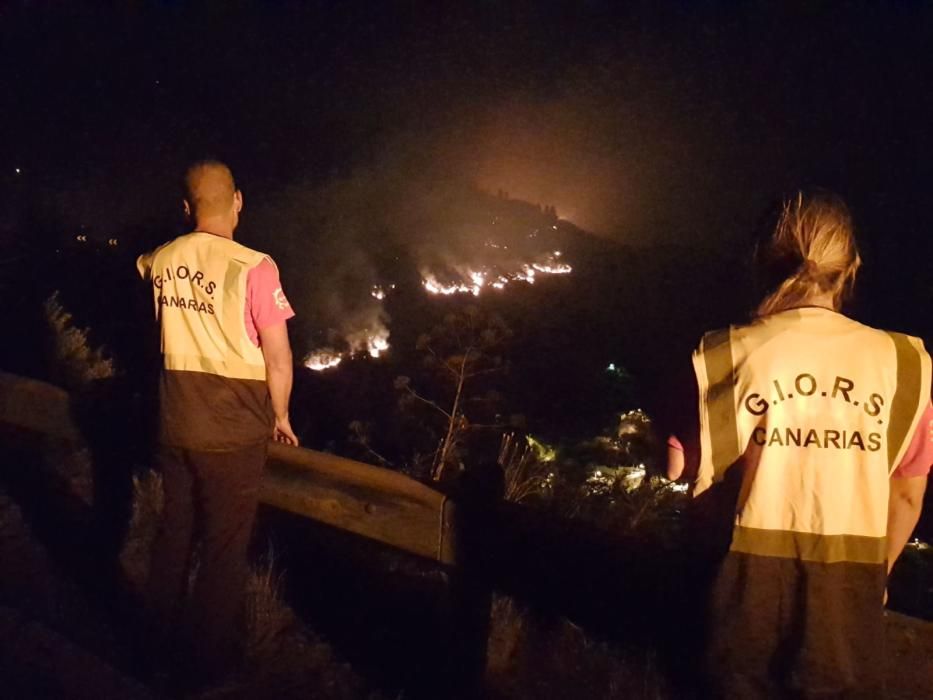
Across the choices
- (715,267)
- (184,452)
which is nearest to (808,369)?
(184,452)

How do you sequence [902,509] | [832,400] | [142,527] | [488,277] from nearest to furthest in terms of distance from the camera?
[832,400] < [902,509] < [142,527] < [488,277]

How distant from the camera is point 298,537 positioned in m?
4.98

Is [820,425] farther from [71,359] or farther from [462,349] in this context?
[71,359]

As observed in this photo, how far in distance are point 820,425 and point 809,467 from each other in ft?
0.36

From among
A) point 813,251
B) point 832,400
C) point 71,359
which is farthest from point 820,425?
point 71,359

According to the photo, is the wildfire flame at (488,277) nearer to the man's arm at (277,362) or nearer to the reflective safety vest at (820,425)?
the man's arm at (277,362)

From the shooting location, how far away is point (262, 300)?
3326 millimetres

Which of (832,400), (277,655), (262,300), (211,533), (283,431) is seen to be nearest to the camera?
(832,400)

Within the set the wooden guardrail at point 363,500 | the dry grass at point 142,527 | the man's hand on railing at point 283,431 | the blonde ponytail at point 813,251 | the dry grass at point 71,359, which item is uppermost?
the blonde ponytail at point 813,251

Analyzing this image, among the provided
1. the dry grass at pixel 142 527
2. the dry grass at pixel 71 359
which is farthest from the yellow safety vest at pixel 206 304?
the dry grass at pixel 71 359

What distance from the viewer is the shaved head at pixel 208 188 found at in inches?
133

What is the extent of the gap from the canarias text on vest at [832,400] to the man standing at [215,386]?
202 centimetres

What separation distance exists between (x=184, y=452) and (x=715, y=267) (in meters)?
22.1

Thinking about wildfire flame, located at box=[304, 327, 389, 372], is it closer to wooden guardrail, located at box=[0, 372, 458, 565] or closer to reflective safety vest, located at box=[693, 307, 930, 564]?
wooden guardrail, located at box=[0, 372, 458, 565]
